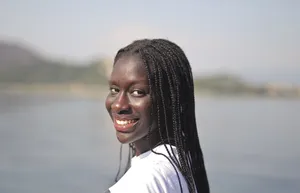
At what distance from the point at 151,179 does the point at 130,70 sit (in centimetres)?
17

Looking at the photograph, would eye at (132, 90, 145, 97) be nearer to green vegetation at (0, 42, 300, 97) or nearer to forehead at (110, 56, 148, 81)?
forehead at (110, 56, 148, 81)

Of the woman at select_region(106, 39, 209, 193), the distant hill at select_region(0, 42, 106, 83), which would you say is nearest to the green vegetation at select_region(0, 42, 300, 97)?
the distant hill at select_region(0, 42, 106, 83)

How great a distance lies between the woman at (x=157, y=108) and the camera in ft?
2.63

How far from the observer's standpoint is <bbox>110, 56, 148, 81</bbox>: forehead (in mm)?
807

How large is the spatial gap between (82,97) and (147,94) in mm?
4656

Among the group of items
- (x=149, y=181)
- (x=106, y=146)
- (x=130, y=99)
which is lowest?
(x=106, y=146)

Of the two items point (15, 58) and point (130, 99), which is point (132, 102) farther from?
point (15, 58)

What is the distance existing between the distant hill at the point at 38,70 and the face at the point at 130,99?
4265 mm

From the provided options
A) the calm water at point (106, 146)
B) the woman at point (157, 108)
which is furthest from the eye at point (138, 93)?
the calm water at point (106, 146)

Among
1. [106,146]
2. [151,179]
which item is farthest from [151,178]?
[106,146]

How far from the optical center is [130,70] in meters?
0.81

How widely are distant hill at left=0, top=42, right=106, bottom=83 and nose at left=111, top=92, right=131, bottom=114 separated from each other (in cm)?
427

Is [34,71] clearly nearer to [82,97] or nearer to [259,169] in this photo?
[82,97]

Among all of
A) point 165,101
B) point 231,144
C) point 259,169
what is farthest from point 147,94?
point 231,144
